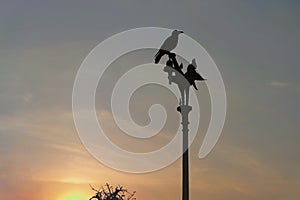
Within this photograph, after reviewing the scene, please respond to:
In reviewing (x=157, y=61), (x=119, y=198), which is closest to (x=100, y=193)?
(x=119, y=198)

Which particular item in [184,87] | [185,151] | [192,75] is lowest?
[185,151]

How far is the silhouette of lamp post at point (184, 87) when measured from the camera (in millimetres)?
17500

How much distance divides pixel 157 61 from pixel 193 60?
98 cm

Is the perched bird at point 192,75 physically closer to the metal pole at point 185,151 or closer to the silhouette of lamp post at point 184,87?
the silhouette of lamp post at point 184,87

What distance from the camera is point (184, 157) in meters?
17.6

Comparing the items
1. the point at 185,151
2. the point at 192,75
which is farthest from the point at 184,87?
the point at 185,151

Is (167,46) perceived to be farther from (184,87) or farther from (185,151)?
(185,151)

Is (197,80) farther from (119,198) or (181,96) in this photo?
(119,198)

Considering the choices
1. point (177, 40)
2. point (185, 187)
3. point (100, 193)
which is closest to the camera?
point (185, 187)

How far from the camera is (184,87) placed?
18.1m

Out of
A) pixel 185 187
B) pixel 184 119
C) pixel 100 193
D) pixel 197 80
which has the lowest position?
pixel 185 187

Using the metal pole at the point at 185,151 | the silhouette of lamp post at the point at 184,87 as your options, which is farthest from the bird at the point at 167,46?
the metal pole at the point at 185,151

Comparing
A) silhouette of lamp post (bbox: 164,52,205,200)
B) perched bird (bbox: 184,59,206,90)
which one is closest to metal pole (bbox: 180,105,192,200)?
silhouette of lamp post (bbox: 164,52,205,200)

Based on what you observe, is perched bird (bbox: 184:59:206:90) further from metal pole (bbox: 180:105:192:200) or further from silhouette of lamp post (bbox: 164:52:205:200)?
metal pole (bbox: 180:105:192:200)
